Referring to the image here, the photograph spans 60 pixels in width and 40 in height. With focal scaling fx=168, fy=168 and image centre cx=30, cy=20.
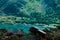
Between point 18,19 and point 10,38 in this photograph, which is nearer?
point 10,38

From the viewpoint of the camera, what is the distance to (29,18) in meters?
5.41

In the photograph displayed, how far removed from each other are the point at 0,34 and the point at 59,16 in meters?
2.21

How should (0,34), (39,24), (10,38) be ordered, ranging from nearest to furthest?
1. (10,38)
2. (0,34)
3. (39,24)

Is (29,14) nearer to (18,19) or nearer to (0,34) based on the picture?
(18,19)

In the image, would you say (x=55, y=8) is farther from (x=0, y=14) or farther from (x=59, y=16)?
(x=0, y=14)

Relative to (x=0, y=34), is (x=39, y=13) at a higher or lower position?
Result: higher

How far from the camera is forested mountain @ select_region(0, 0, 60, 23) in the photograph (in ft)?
18.0

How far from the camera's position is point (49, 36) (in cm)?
402

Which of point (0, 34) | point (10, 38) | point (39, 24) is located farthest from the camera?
point (39, 24)

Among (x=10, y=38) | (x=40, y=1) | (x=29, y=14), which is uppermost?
(x=40, y=1)

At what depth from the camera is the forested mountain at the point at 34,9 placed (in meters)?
5.48

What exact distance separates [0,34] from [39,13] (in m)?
1.69

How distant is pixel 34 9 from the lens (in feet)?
18.2

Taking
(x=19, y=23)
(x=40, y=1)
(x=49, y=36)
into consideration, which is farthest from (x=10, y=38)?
(x=40, y=1)
